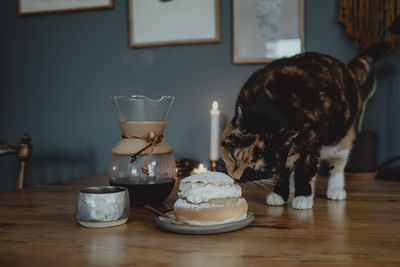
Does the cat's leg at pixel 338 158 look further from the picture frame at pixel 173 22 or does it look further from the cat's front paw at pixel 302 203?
the picture frame at pixel 173 22

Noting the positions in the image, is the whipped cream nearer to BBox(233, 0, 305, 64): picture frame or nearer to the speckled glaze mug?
the speckled glaze mug

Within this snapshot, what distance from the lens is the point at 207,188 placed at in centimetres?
66

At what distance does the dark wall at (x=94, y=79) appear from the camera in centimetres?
169

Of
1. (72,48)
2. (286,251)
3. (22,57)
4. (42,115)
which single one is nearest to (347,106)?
(286,251)

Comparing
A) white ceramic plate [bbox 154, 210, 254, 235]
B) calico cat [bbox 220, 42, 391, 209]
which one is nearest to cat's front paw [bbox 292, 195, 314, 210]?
calico cat [bbox 220, 42, 391, 209]

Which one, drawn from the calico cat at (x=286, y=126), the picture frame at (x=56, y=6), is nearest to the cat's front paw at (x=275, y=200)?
the calico cat at (x=286, y=126)

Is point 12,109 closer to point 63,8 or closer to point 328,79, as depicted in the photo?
point 63,8

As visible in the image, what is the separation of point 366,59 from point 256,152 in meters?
0.71

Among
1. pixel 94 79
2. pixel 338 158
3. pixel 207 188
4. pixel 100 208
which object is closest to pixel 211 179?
pixel 207 188

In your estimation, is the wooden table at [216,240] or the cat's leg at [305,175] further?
the cat's leg at [305,175]

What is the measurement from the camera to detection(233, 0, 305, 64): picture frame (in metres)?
1.58

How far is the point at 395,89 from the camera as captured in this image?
1.51 m

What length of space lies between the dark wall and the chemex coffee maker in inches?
33.0

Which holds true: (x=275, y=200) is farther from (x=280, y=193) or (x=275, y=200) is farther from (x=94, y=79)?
(x=94, y=79)
